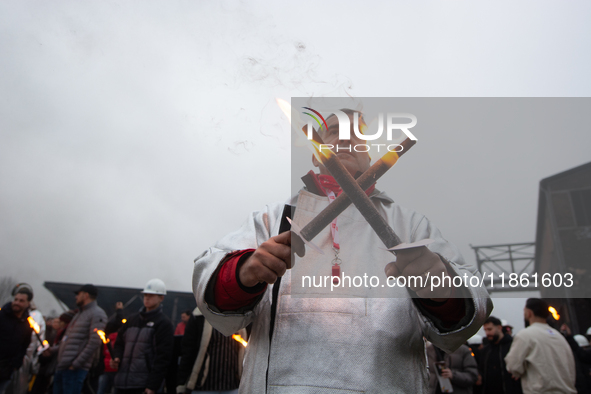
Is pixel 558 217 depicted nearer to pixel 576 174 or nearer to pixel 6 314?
pixel 576 174

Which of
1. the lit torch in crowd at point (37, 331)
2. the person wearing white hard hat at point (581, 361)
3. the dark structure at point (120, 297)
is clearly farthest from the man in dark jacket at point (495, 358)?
the dark structure at point (120, 297)

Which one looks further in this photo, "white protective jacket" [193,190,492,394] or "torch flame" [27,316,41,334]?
"torch flame" [27,316,41,334]

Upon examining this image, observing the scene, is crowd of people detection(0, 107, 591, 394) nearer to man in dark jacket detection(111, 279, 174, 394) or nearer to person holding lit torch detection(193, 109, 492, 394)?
person holding lit torch detection(193, 109, 492, 394)

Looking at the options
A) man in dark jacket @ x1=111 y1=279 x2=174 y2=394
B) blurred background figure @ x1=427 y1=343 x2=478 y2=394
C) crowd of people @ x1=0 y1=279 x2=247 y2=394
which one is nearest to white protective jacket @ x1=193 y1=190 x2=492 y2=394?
crowd of people @ x1=0 y1=279 x2=247 y2=394

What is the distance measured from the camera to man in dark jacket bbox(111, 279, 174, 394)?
4.77m

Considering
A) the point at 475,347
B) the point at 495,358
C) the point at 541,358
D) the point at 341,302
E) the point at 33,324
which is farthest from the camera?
the point at 475,347

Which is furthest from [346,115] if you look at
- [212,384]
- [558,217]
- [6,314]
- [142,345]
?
[6,314]

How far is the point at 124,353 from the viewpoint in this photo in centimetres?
498

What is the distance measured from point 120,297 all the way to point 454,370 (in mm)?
15007

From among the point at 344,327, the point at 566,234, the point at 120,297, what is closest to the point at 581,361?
the point at 566,234

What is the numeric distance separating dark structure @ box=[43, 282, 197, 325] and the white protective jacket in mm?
13785

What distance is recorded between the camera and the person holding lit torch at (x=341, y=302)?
1421mm

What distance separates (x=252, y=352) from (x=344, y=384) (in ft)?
1.37

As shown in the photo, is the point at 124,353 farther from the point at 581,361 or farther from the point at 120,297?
the point at 120,297
